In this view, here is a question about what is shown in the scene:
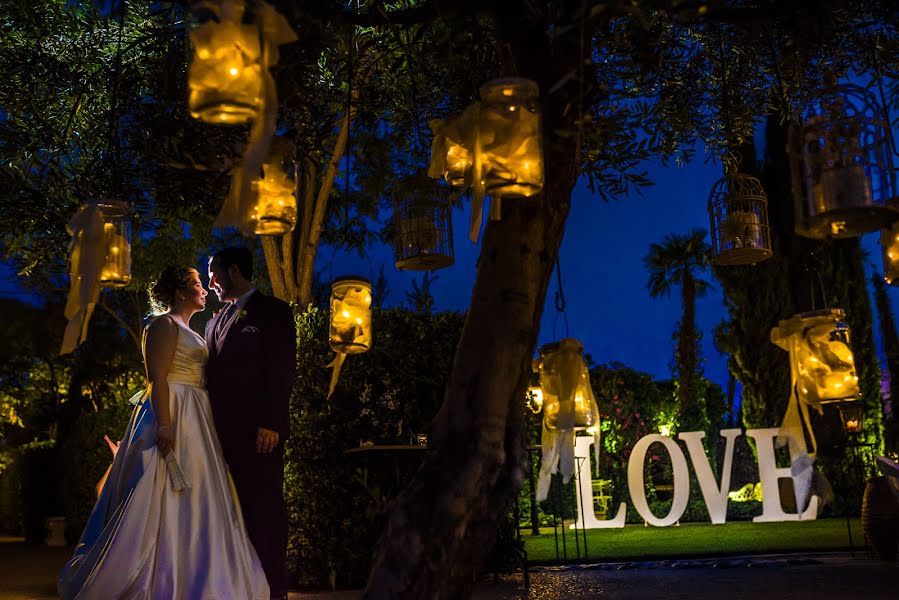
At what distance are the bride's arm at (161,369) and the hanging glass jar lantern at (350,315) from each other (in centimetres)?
114

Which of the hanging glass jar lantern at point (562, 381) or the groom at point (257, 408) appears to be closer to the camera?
the hanging glass jar lantern at point (562, 381)

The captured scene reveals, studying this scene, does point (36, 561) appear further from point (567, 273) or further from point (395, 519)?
point (567, 273)

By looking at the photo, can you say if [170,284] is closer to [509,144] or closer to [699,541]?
[509,144]

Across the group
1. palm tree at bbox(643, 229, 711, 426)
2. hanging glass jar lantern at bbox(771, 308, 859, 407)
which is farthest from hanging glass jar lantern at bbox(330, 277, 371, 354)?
palm tree at bbox(643, 229, 711, 426)

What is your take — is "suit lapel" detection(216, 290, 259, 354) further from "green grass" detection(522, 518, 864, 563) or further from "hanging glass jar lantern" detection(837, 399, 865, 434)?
"hanging glass jar lantern" detection(837, 399, 865, 434)

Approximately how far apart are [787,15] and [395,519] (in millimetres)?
2870

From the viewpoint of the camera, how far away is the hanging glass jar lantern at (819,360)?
5254 millimetres

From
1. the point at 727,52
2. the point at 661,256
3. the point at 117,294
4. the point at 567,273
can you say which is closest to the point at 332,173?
the point at 727,52

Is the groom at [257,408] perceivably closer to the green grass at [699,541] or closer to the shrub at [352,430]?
the shrub at [352,430]

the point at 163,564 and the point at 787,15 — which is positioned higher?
the point at 787,15

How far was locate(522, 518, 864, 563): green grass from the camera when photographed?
10133 mm

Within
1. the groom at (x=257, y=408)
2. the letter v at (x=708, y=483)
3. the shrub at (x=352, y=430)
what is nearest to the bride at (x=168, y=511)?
the groom at (x=257, y=408)

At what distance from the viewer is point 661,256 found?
26438mm

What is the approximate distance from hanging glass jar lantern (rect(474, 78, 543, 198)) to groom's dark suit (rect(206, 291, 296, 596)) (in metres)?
2.89
